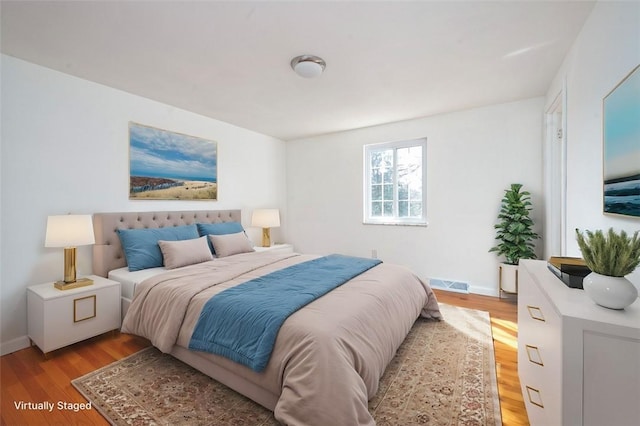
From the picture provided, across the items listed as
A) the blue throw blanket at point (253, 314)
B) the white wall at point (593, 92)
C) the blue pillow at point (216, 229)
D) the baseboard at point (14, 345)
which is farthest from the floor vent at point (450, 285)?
the baseboard at point (14, 345)

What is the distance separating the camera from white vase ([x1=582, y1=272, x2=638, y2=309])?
983mm

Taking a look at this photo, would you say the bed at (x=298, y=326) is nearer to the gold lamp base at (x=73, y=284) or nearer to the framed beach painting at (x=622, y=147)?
the gold lamp base at (x=73, y=284)

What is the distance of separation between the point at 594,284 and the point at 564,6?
6.03 feet

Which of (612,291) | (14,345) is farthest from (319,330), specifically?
(14,345)

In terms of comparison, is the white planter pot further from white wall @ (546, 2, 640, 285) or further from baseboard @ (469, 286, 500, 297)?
white wall @ (546, 2, 640, 285)

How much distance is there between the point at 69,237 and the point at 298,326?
213cm

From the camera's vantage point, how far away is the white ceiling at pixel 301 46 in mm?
1786

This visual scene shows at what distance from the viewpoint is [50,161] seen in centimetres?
250

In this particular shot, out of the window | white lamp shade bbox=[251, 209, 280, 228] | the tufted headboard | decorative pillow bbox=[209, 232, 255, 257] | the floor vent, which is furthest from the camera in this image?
white lamp shade bbox=[251, 209, 280, 228]

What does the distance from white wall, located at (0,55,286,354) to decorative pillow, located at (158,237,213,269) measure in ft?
2.35

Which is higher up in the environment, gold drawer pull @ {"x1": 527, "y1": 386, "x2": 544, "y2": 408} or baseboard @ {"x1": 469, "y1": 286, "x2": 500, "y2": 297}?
gold drawer pull @ {"x1": 527, "y1": 386, "x2": 544, "y2": 408}

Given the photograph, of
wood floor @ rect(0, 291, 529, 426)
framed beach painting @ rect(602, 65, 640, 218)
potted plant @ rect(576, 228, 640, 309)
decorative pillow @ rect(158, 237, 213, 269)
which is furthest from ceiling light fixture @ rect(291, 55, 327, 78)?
wood floor @ rect(0, 291, 529, 426)

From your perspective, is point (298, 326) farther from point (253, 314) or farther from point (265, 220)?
point (265, 220)

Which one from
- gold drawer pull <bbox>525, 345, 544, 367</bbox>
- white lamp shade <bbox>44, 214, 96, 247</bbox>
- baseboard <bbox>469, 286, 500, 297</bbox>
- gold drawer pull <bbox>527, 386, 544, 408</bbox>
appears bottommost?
baseboard <bbox>469, 286, 500, 297</bbox>
